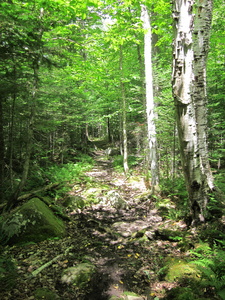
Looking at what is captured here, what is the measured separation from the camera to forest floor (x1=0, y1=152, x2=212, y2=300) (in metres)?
2.92

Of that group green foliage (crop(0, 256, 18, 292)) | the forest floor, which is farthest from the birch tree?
green foliage (crop(0, 256, 18, 292))

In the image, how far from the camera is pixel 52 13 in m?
5.54

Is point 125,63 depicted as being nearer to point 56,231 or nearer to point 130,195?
point 130,195

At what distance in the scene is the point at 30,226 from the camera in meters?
4.55

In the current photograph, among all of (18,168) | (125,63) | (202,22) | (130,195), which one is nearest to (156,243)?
(130,195)

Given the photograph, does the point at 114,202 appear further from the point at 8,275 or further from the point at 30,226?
the point at 8,275

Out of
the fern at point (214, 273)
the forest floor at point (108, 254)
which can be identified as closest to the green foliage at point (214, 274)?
the fern at point (214, 273)

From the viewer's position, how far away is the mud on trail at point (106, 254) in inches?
115

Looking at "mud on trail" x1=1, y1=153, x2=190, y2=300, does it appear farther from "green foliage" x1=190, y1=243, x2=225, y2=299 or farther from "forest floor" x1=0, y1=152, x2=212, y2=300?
"green foliage" x1=190, y1=243, x2=225, y2=299

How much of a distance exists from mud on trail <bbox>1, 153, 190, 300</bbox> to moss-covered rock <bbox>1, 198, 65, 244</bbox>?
242mm

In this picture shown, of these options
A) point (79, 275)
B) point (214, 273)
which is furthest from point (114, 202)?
point (214, 273)

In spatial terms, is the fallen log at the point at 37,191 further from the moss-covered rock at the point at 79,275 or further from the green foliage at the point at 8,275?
the moss-covered rock at the point at 79,275

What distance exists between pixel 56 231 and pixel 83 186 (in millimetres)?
5016

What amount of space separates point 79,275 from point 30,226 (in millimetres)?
2021
